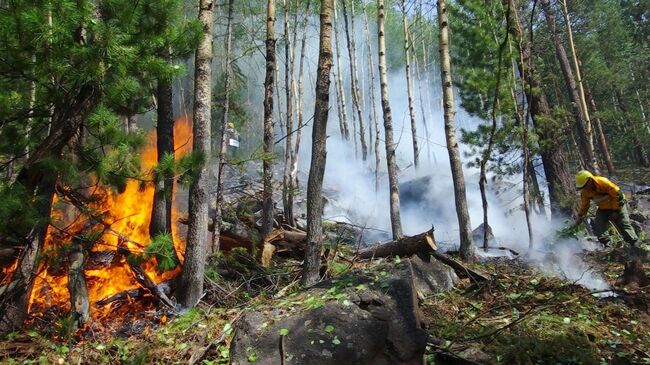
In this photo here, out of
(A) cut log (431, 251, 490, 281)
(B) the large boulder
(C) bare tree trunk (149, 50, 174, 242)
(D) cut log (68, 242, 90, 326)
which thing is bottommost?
(A) cut log (431, 251, 490, 281)

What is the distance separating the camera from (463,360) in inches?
135

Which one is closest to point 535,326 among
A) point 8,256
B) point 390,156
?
point 8,256

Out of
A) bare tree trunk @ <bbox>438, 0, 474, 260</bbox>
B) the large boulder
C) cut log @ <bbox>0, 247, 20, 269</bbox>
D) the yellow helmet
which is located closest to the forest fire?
cut log @ <bbox>0, 247, 20, 269</bbox>

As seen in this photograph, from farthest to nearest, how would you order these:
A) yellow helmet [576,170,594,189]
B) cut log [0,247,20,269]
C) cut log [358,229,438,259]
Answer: yellow helmet [576,170,594,189]
cut log [358,229,438,259]
cut log [0,247,20,269]

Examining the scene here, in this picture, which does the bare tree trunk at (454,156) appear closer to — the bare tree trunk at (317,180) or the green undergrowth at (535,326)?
the green undergrowth at (535,326)

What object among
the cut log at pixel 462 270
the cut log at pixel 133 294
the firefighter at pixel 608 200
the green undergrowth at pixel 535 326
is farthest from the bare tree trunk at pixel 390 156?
the cut log at pixel 133 294

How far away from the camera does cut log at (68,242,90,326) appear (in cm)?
477

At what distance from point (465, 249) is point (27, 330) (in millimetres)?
7206

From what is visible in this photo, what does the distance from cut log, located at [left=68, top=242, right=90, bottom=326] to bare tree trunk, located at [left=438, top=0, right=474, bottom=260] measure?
6.60m

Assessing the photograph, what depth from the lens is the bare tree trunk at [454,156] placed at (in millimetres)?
8180

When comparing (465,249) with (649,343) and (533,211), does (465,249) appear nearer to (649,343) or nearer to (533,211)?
(649,343)

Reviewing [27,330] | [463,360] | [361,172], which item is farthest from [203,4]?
[361,172]

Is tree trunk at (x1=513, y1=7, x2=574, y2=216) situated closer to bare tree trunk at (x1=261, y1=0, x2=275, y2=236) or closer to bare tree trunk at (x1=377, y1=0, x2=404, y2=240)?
bare tree trunk at (x1=377, y1=0, x2=404, y2=240)

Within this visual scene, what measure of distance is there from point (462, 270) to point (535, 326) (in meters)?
2.07
